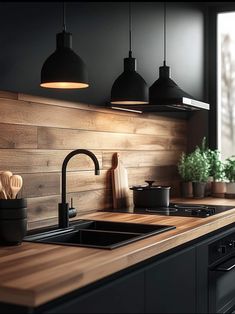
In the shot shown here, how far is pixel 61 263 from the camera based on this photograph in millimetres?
1954

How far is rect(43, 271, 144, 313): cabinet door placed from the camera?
1771 millimetres

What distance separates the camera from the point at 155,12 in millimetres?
4195

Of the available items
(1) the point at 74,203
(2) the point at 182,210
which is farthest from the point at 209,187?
(1) the point at 74,203

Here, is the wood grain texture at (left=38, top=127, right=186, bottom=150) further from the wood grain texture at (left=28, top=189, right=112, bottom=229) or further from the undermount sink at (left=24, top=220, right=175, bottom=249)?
the undermount sink at (left=24, top=220, right=175, bottom=249)

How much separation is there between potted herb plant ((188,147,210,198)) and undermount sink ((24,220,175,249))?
1569 mm

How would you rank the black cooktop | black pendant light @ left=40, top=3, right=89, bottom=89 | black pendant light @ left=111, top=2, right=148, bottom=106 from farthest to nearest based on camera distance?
the black cooktop
black pendant light @ left=111, top=2, right=148, bottom=106
black pendant light @ left=40, top=3, right=89, bottom=89

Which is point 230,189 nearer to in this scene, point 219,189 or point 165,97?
point 219,189

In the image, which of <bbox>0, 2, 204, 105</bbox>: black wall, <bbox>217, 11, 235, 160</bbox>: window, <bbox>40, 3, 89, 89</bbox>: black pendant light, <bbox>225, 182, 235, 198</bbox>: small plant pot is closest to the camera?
<bbox>40, 3, 89, 89</bbox>: black pendant light

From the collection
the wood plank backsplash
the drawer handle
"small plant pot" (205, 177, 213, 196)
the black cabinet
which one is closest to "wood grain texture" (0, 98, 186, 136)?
the wood plank backsplash

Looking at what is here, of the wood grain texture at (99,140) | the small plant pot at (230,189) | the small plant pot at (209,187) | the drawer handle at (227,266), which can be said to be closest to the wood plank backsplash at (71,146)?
the wood grain texture at (99,140)

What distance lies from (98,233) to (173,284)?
498mm

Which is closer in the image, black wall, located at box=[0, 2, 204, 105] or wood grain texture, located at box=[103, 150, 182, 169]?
black wall, located at box=[0, 2, 204, 105]

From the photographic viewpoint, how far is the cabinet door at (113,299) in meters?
1.77

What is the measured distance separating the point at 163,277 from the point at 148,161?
1.86 meters
